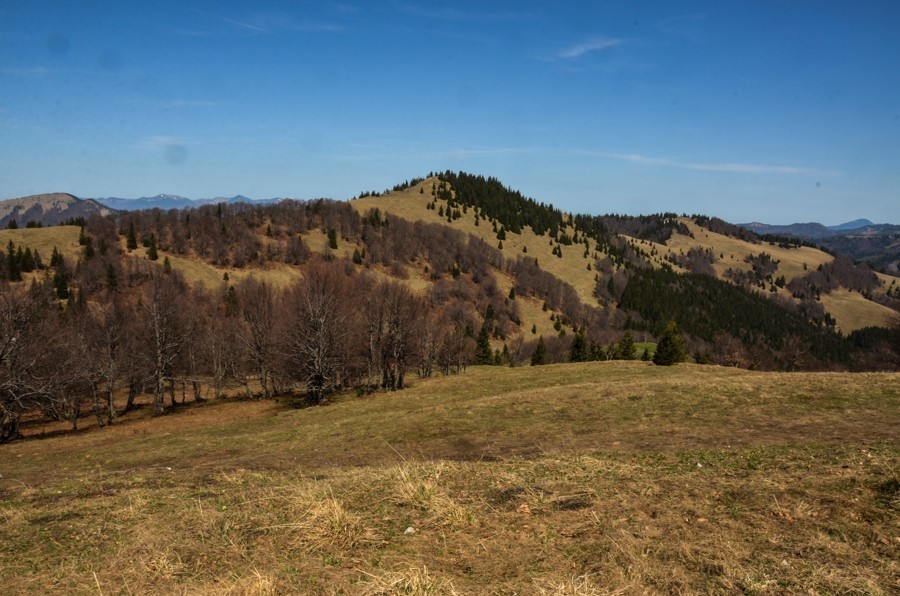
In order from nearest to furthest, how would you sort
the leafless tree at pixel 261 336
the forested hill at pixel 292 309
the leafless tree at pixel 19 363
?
the leafless tree at pixel 19 363, the forested hill at pixel 292 309, the leafless tree at pixel 261 336

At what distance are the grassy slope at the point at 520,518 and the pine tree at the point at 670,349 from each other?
27.4m

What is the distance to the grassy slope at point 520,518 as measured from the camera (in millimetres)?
6996

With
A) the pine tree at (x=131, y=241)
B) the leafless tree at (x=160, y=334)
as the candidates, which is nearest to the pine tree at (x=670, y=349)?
the leafless tree at (x=160, y=334)

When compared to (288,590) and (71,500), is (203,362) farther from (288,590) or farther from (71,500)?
(288,590)

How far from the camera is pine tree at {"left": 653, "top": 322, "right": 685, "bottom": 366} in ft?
153

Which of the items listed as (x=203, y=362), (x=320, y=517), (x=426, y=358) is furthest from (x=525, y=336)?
(x=320, y=517)

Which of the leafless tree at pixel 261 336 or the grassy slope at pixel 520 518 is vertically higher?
the grassy slope at pixel 520 518

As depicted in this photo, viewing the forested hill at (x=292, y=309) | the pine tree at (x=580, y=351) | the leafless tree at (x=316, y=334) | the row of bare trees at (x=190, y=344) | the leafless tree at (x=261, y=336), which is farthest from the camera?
→ the pine tree at (x=580, y=351)

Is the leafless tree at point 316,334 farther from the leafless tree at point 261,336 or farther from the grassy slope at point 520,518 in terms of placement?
the grassy slope at point 520,518

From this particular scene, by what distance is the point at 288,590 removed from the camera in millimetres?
6902

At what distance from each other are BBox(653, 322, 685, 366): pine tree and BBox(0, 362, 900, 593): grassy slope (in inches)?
1080

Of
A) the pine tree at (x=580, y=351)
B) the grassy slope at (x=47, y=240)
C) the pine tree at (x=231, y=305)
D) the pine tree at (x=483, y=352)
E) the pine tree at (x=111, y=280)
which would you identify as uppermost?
the grassy slope at (x=47, y=240)

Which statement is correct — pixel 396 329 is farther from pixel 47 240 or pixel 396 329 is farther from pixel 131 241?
pixel 47 240

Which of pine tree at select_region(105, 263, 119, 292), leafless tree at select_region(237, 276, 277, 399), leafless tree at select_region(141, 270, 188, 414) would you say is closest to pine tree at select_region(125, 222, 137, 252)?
pine tree at select_region(105, 263, 119, 292)
